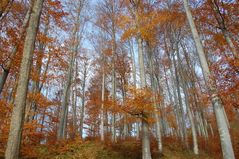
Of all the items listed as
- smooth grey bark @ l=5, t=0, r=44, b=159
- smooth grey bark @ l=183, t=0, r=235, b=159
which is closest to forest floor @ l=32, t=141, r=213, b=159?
smooth grey bark @ l=183, t=0, r=235, b=159

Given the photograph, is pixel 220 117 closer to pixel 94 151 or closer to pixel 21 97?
pixel 21 97

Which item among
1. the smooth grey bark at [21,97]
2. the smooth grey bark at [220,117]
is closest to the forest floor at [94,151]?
the smooth grey bark at [220,117]

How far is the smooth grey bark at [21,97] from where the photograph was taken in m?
3.78

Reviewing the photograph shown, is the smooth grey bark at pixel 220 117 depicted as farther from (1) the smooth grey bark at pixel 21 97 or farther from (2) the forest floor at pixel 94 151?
(1) the smooth grey bark at pixel 21 97

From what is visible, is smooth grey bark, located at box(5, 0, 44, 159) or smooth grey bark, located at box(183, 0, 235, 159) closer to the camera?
smooth grey bark, located at box(5, 0, 44, 159)

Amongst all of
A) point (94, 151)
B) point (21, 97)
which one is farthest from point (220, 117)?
point (94, 151)

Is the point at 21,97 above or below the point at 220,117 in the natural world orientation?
above

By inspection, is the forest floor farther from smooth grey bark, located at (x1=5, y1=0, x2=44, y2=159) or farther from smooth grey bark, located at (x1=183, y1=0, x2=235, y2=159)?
smooth grey bark, located at (x1=5, y1=0, x2=44, y2=159)

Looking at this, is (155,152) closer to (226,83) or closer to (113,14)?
(226,83)

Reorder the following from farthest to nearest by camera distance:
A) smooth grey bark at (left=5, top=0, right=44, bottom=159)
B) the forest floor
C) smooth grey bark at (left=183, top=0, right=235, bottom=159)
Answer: the forest floor
smooth grey bark at (left=183, top=0, right=235, bottom=159)
smooth grey bark at (left=5, top=0, right=44, bottom=159)

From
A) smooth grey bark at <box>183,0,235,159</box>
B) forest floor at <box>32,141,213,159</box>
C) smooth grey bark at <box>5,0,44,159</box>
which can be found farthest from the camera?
forest floor at <box>32,141,213,159</box>

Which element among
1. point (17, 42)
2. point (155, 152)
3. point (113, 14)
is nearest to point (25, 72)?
point (17, 42)

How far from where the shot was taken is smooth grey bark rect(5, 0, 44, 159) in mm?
3781

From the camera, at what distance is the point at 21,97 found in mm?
4223
